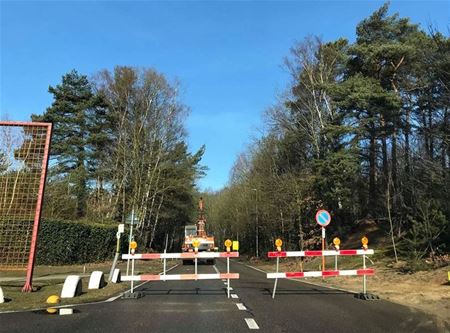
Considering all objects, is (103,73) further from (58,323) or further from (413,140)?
(58,323)

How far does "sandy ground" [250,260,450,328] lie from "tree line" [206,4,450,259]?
2.56m

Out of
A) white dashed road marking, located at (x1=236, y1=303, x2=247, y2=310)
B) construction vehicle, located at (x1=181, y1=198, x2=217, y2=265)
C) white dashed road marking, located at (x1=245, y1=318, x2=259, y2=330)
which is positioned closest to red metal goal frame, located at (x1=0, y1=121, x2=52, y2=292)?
white dashed road marking, located at (x1=236, y1=303, x2=247, y2=310)

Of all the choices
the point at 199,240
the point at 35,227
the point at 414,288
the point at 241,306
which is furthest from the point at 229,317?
the point at 199,240

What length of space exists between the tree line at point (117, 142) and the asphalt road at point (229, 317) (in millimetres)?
34490

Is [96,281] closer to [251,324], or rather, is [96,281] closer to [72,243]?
[251,324]

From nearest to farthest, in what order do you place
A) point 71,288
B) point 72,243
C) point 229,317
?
point 229,317 < point 71,288 < point 72,243

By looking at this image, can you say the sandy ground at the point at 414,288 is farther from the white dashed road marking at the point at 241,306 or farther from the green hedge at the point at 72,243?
the green hedge at the point at 72,243

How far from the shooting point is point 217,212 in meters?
90.0

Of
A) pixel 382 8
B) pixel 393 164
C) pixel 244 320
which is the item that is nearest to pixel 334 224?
pixel 393 164

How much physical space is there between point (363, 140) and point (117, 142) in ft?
77.0

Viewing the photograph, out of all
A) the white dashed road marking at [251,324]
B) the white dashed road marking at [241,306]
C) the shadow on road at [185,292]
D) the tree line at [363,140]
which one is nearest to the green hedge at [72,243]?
the tree line at [363,140]

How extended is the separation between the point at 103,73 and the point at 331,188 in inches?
1016

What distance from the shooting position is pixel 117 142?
49.9 meters

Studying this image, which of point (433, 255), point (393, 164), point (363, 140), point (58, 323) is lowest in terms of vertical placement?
point (58, 323)
